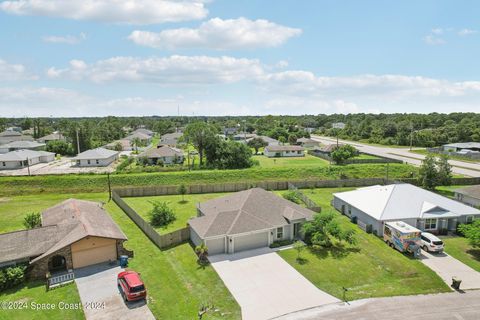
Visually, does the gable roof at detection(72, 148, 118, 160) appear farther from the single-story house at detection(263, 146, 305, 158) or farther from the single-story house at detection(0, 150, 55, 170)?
the single-story house at detection(263, 146, 305, 158)

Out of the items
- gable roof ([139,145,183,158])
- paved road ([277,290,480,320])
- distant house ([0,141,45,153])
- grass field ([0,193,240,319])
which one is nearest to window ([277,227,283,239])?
grass field ([0,193,240,319])

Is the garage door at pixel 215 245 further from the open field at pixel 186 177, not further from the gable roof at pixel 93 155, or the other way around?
the gable roof at pixel 93 155

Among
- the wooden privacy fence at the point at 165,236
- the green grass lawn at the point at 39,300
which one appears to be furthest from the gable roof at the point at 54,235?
the wooden privacy fence at the point at 165,236

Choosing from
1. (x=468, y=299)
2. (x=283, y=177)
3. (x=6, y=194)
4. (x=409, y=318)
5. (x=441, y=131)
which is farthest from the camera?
(x=441, y=131)

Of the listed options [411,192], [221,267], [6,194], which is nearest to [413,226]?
[411,192]

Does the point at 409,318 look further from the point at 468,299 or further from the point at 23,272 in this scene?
the point at 23,272

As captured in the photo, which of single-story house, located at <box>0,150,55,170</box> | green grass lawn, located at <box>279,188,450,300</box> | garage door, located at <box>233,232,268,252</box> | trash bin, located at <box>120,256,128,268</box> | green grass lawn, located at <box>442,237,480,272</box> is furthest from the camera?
single-story house, located at <box>0,150,55,170</box>

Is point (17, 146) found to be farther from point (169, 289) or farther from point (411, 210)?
point (411, 210)
